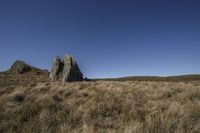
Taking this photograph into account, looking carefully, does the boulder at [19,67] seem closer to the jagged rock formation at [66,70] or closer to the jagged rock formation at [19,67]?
the jagged rock formation at [19,67]

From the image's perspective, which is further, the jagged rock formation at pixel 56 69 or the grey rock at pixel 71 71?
the jagged rock formation at pixel 56 69

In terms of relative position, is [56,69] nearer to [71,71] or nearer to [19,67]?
[71,71]

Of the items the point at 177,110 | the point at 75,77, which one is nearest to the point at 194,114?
the point at 177,110

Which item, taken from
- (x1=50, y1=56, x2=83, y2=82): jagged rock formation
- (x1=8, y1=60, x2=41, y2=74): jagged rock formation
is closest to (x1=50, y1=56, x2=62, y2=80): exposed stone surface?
(x1=50, y1=56, x2=83, y2=82): jagged rock formation

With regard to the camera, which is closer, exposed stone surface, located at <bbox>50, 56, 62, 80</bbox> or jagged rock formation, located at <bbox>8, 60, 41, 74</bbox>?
exposed stone surface, located at <bbox>50, 56, 62, 80</bbox>

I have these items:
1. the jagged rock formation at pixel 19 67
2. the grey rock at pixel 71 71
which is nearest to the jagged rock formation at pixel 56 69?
the grey rock at pixel 71 71

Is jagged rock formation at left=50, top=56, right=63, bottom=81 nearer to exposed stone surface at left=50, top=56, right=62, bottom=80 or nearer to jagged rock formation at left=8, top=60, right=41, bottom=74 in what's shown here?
exposed stone surface at left=50, top=56, right=62, bottom=80

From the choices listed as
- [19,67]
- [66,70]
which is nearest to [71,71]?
[66,70]

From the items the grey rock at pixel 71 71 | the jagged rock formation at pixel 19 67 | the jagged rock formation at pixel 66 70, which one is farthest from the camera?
the jagged rock formation at pixel 19 67

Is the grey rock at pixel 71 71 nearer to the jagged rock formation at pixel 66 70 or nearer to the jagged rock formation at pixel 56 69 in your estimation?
the jagged rock formation at pixel 66 70

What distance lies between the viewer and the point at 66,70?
29797 millimetres

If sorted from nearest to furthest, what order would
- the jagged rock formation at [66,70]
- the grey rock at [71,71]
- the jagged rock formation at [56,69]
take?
the grey rock at [71,71] < the jagged rock formation at [66,70] < the jagged rock formation at [56,69]

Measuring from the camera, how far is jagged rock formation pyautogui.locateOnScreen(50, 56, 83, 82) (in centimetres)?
2912

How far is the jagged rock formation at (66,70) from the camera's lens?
29.1 meters
